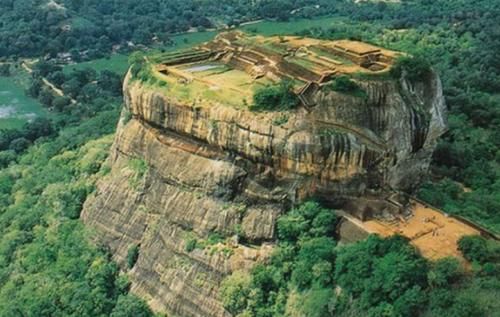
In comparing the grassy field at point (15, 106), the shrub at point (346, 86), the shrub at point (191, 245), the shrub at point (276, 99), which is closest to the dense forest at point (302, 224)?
the grassy field at point (15, 106)

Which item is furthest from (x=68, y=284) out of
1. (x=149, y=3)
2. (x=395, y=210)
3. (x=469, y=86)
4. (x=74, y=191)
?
(x=149, y=3)

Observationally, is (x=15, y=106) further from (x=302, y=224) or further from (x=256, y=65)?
(x=302, y=224)

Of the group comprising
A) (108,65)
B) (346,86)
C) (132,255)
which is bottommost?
(108,65)

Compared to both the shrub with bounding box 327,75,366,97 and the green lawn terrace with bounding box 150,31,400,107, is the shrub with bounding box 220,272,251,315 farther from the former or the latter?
the shrub with bounding box 327,75,366,97

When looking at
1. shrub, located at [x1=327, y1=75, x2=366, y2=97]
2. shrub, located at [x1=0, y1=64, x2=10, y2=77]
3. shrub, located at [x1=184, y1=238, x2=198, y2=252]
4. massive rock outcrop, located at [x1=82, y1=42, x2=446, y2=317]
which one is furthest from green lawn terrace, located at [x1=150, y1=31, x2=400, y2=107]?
shrub, located at [x1=0, y1=64, x2=10, y2=77]

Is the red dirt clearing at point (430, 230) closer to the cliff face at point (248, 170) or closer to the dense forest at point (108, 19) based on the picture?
the cliff face at point (248, 170)

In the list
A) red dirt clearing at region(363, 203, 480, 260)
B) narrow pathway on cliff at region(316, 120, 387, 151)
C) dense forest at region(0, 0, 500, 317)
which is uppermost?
narrow pathway on cliff at region(316, 120, 387, 151)

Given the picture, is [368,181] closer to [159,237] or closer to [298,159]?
[298,159]

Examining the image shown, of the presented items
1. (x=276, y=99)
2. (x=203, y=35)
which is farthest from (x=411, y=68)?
(x=203, y=35)
